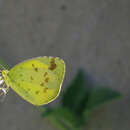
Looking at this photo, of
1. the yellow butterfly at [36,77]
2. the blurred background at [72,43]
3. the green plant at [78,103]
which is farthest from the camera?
the blurred background at [72,43]

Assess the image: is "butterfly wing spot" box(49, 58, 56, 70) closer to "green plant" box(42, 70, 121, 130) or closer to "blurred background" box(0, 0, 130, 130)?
"green plant" box(42, 70, 121, 130)

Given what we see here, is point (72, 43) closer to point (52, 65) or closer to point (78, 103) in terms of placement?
point (78, 103)

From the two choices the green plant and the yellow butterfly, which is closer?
the yellow butterfly

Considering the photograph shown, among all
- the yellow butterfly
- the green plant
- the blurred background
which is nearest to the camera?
the yellow butterfly

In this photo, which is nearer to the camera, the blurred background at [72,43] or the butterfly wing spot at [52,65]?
the butterfly wing spot at [52,65]

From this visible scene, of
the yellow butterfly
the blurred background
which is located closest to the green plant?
the blurred background

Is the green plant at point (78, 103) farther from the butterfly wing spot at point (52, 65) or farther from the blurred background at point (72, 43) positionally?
the butterfly wing spot at point (52, 65)

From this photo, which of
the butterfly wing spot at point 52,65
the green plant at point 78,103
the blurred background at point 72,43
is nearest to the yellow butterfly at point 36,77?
the butterfly wing spot at point 52,65
